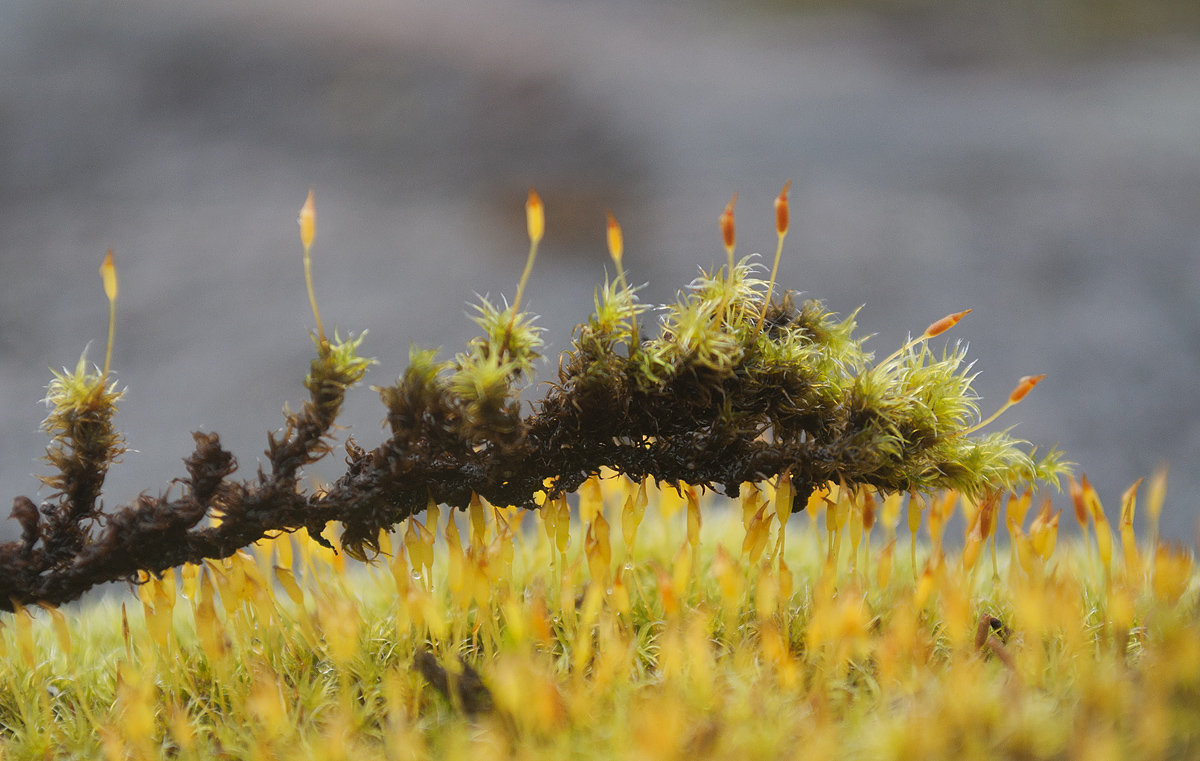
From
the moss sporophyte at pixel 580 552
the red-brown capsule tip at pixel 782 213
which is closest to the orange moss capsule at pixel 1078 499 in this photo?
the moss sporophyte at pixel 580 552

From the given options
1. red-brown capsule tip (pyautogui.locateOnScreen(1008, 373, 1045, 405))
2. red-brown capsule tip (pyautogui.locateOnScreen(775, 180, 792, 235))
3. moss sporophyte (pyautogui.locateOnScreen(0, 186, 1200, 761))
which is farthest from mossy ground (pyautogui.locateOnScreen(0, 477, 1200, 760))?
red-brown capsule tip (pyautogui.locateOnScreen(775, 180, 792, 235))

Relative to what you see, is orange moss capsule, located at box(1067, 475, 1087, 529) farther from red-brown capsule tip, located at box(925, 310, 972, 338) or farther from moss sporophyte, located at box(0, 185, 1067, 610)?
red-brown capsule tip, located at box(925, 310, 972, 338)

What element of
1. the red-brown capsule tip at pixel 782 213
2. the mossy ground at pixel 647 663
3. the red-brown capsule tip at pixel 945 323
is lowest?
the mossy ground at pixel 647 663

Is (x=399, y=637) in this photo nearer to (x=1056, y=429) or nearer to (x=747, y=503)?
(x=747, y=503)

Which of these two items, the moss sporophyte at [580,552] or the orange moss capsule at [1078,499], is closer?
the moss sporophyte at [580,552]

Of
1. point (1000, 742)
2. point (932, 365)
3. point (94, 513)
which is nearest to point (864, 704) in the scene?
point (1000, 742)

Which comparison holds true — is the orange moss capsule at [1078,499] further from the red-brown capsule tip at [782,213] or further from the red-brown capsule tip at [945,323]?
the red-brown capsule tip at [782,213]
